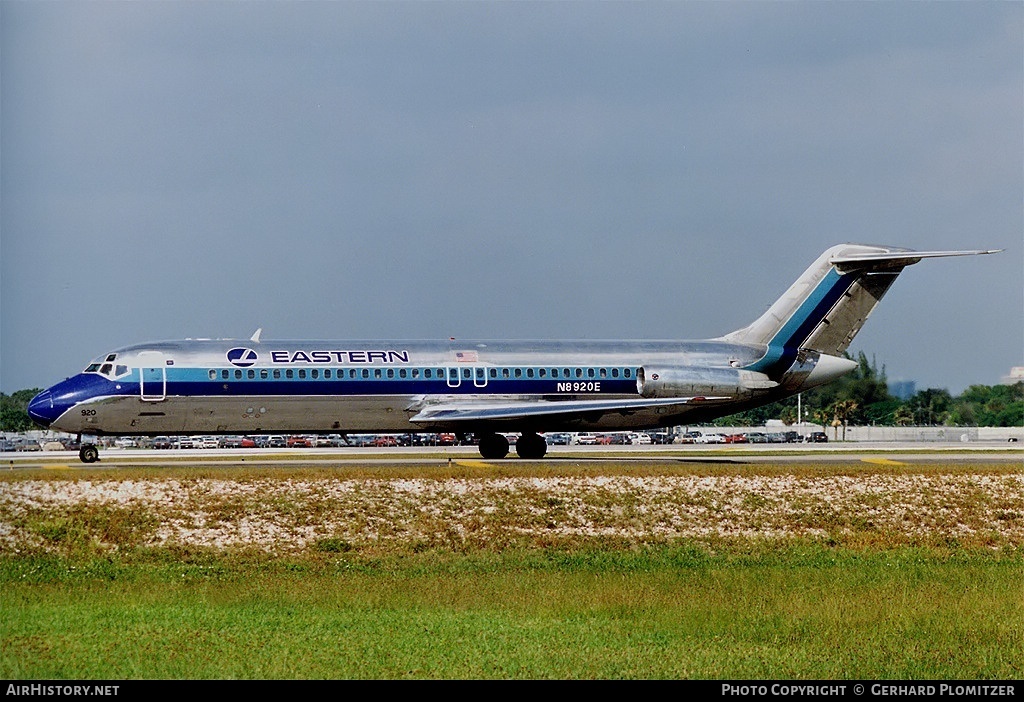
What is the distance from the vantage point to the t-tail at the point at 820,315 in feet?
157

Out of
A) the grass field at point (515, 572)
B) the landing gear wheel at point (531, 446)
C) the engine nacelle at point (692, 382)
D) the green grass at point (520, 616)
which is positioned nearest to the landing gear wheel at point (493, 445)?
the landing gear wheel at point (531, 446)

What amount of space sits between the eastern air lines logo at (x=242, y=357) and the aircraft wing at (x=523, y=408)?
6003 millimetres

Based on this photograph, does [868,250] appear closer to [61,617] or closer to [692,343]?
[692,343]

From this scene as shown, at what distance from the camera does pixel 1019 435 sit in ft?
396

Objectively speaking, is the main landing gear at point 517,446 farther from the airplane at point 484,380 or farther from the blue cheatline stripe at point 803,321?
the blue cheatline stripe at point 803,321

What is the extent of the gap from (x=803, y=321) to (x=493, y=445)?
506 inches

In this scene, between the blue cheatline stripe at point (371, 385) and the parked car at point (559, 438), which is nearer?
the blue cheatline stripe at point (371, 385)

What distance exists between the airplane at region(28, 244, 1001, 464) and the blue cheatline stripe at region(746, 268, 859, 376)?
0.05m

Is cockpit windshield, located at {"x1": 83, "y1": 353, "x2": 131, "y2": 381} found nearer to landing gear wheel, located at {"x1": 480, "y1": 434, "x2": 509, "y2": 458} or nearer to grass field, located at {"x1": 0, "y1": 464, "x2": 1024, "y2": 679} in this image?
grass field, located at {"x1": 0, "y1": 464, "x2": 1024, "y2": 679}

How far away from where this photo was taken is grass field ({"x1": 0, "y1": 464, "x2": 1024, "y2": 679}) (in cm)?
1680

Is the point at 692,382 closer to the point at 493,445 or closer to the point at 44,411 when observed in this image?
the point at 493,445

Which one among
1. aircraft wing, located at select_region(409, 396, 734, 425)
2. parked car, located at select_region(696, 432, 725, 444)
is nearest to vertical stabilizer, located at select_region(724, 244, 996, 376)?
aircraft wing, located at select_region(409, 396, 734, 425)
